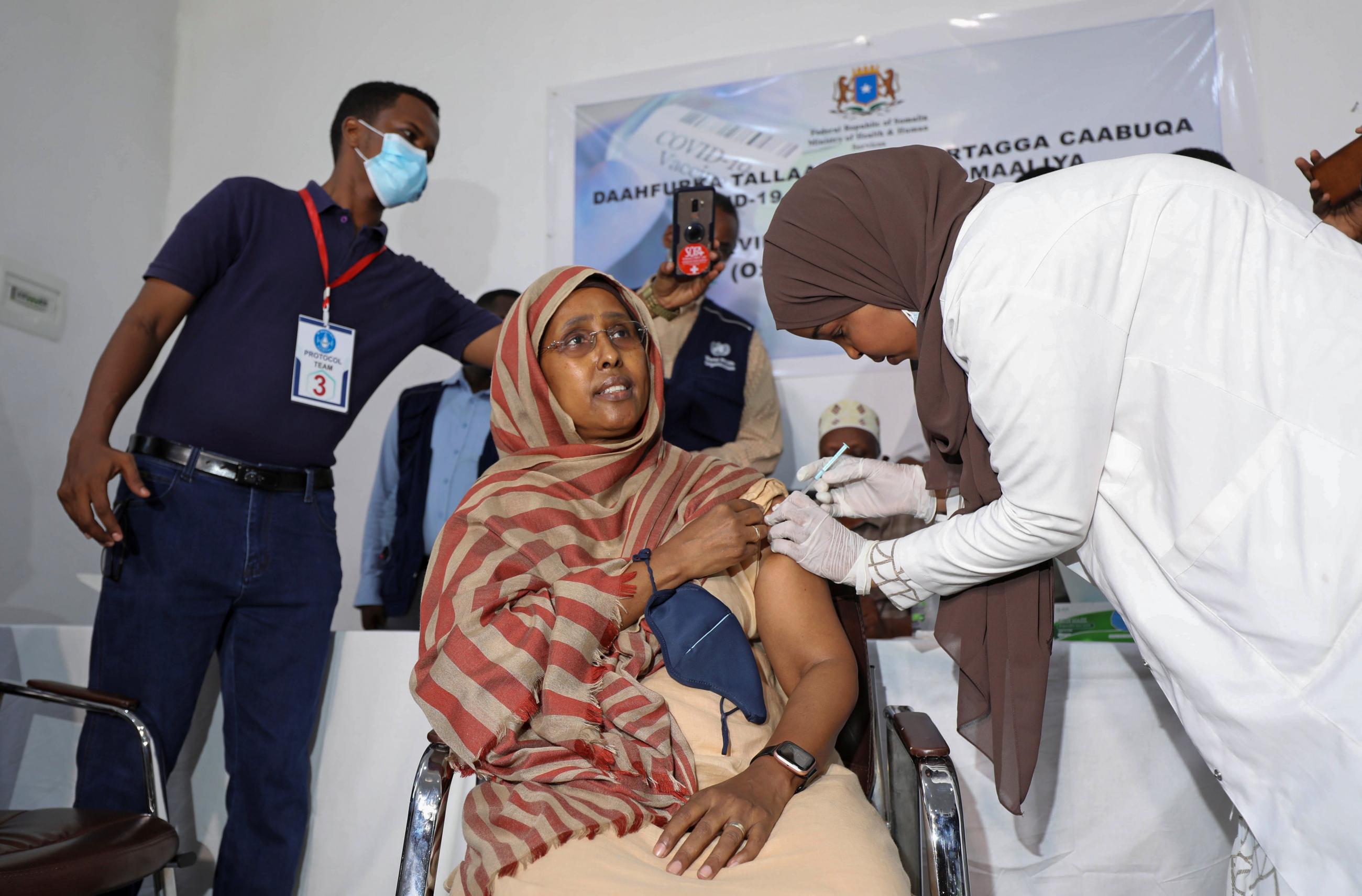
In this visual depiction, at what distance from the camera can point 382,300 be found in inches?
93.3

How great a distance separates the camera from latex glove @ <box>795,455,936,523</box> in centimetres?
176

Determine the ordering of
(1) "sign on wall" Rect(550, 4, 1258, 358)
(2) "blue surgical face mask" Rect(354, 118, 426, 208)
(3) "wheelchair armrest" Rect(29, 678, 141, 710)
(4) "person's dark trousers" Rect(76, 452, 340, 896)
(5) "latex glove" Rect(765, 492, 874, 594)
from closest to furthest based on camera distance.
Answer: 1. (5) "latex glove" Rect(765, 492, 874, 594)
2. (3) "wheelchair armrest" Rect(29, 678, 141, 710)
3. (4) "person's dark trousers" Rect(76, 452, 340, 896)
4. (2) "blue surgical face mask" Rect(354, 118, 426, 208)
5. (1) "sign on wall" Rect(550, 4, 1258, 358)

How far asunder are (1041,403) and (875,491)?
0.66 metres

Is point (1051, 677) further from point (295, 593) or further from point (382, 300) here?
point (382, 300)

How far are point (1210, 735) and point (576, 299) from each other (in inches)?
48.2

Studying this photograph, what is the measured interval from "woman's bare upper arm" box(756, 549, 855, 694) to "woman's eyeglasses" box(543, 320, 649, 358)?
19.3 inches

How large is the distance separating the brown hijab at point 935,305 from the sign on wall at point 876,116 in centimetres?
174

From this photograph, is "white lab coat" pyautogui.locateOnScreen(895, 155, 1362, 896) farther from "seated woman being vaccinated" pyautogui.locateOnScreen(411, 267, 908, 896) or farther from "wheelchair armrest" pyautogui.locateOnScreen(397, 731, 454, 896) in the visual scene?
"wheelchair armrest" pyautogui.locateOnScreen(397, 731, 454, 896)

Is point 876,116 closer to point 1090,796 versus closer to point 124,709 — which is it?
point 1090,796

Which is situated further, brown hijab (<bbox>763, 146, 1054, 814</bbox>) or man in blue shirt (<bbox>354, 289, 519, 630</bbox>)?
man in blue shirt (<bbox>354, 289, 519, 630</bbox>)

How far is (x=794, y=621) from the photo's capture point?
1.52 metres

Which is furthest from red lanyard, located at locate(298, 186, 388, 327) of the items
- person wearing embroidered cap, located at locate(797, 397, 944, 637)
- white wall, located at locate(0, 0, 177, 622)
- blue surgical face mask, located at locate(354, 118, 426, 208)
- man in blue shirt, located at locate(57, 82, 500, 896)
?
white wall, located at locate(0, 0, 177, 622)

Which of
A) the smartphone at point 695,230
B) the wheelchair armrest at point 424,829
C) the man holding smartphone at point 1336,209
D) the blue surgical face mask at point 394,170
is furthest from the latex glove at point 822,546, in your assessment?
the blue surgical face mask at point 394,170

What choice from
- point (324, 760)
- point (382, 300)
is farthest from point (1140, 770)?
point (382, 300)
